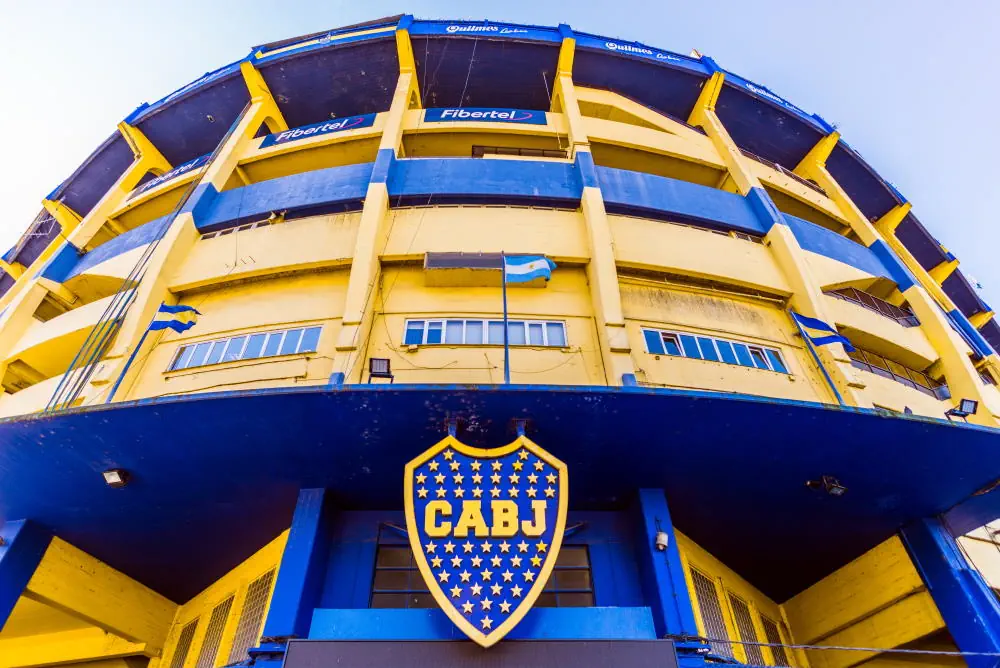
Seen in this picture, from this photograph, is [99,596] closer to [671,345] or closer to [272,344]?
[272,344]

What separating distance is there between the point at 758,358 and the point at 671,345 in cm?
200

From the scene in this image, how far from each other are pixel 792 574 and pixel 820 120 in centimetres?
1631

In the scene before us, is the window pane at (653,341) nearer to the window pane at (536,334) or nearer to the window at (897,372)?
the window pane at (536,334)

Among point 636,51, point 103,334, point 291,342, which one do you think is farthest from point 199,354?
point 636,51

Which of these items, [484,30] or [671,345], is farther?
[484,30]

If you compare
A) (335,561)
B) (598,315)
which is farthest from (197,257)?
(598,315)

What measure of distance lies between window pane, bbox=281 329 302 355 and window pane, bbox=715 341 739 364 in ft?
28.6

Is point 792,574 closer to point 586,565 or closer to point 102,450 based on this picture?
point 586,565

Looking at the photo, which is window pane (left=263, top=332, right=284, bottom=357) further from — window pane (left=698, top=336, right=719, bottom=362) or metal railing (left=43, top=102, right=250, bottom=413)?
window pane (left=698, top=336, right=719, bottom=362)

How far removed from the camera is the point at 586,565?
9250 mm

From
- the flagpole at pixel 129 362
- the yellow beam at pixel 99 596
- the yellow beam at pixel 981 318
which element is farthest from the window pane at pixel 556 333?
the yellow beam at pixel 981 318

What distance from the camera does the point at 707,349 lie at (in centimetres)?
1220

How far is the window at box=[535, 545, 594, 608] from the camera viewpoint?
8914mm

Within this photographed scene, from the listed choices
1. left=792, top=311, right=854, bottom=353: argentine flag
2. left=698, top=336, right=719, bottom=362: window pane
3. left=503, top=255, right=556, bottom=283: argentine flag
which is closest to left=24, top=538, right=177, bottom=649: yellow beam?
left=503, top=255, right=556, bottom=283: argentine flag
